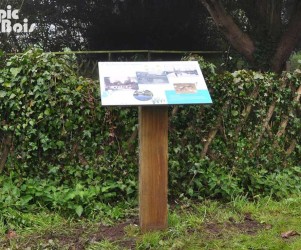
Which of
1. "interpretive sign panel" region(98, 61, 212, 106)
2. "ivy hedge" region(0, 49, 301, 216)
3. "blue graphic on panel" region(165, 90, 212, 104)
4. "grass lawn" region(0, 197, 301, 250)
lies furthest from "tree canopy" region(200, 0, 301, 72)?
"blue graphic on panel" region(165, 90, 212, 104)

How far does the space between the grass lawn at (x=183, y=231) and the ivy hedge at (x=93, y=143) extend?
0.20 metres

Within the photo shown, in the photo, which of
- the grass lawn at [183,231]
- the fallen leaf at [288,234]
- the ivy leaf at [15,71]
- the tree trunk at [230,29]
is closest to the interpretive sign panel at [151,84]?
the ivy leaf at [15,71]

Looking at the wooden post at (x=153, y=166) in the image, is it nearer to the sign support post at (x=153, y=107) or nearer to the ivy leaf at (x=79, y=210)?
the sign support post at (x=153, y=107)

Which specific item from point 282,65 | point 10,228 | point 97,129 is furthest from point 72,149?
point 282,65

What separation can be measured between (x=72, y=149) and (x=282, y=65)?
32.2ft

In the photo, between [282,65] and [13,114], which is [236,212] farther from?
[282,65]

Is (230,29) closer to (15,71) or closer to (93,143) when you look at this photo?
(93,143)

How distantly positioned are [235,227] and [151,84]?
4.85 feet

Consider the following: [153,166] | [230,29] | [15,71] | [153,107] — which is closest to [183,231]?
[153,166]

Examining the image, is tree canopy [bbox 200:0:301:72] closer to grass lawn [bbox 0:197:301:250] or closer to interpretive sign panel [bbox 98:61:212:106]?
grass lawn [bbox 0:197:301:250]

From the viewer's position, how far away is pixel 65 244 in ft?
12.9

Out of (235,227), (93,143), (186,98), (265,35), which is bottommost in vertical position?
(235,227)

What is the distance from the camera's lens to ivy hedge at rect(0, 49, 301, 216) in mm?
4617

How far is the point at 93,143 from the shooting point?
4.74 metres
